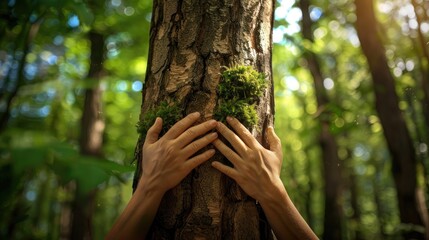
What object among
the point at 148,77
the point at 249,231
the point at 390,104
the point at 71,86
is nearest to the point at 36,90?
the point at 71,86

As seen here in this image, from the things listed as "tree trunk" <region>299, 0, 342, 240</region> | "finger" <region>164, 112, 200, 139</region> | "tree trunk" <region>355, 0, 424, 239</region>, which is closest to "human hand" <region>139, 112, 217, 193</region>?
"finger" <region>164, 112, 200, 139</region>

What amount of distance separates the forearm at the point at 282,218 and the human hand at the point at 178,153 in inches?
16.5

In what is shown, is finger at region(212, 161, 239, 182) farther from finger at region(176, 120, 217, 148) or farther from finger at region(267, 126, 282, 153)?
finger at region(267, 126, 282, 153)

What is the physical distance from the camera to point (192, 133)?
1.77 meters

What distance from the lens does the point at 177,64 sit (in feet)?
6.39

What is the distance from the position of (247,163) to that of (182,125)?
42 cm

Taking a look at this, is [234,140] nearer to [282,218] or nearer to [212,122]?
[212,122]

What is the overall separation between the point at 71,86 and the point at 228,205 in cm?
104

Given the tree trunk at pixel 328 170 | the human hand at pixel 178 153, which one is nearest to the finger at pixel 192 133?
the human hand at pixel 178 153

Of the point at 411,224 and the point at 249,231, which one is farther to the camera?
the point at 411,224

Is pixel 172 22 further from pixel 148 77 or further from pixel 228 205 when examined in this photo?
pixel 228 205

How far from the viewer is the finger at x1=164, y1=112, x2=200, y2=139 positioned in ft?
5.90

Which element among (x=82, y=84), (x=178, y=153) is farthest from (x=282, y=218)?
(x=82, y=84)

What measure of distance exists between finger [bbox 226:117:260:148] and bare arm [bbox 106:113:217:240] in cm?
10
